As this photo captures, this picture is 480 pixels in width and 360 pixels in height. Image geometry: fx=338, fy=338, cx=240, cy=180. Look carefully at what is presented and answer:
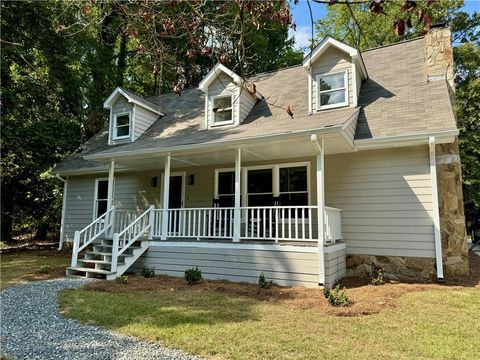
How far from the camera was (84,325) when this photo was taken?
4848 millimetres

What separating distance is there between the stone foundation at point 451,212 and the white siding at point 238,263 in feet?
11.5

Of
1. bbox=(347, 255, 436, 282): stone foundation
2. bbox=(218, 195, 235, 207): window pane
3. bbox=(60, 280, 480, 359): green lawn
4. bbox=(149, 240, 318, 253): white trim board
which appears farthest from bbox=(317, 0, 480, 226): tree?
bbox=(60, 280, 480, 359): green lawn

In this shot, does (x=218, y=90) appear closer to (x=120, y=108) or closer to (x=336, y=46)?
(x=336, y=46)

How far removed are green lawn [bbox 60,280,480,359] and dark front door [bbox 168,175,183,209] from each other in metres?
5.21

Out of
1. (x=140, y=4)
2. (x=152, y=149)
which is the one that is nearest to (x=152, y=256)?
(x=152, y=149)

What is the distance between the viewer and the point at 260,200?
396 inches

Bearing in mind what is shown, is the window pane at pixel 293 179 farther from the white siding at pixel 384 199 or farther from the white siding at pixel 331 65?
the white siding at pixel 331 65

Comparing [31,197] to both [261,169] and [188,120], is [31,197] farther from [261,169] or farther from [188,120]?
[261,169]

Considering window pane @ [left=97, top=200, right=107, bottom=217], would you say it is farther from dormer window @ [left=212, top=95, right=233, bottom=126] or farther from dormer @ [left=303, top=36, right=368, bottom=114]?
dormer @ [left=303, top=36, right=368, bottom=114]

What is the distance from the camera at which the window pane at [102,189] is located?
1389 cm

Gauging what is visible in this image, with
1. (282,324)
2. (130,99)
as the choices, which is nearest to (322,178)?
(282,324)

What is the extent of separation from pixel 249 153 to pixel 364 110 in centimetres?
341

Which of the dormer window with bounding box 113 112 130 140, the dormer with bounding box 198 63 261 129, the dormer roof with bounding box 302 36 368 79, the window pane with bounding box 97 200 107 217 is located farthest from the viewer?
the window pane with bounding box 97 200 107 217

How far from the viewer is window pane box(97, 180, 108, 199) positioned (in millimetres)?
13887
